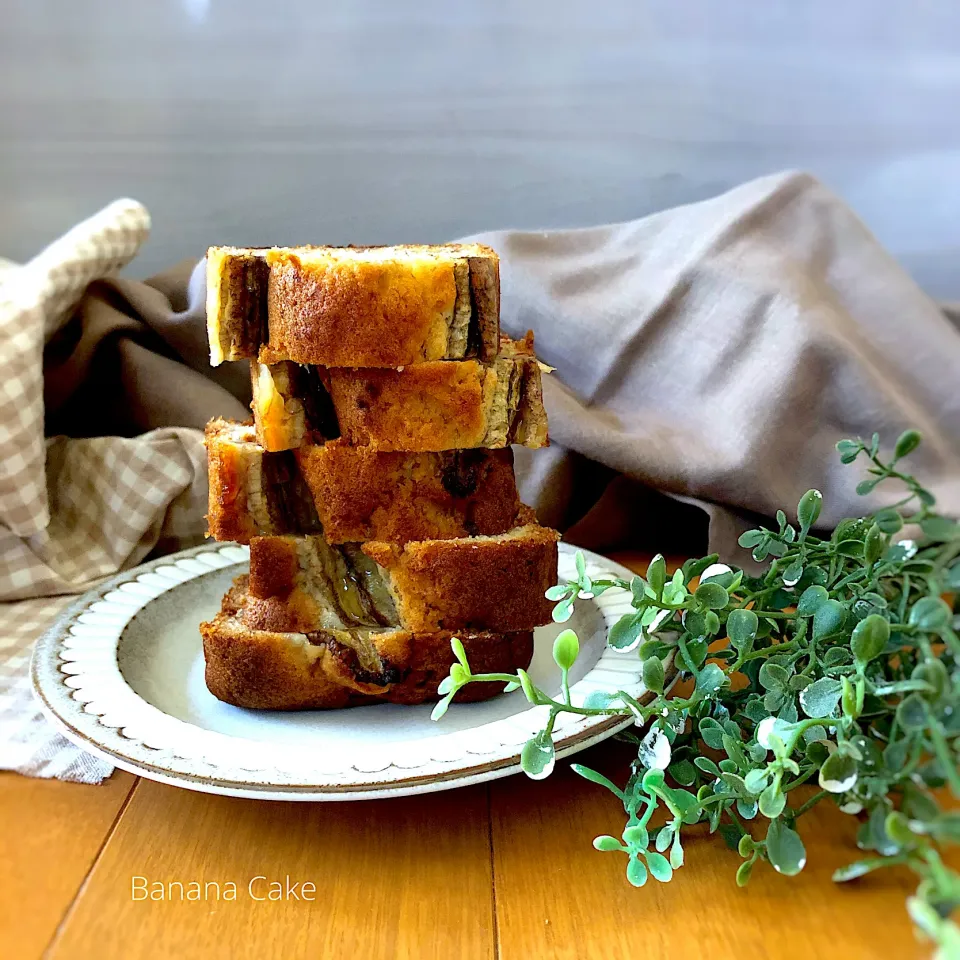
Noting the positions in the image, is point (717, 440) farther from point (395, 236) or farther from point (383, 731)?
point (395, 236)

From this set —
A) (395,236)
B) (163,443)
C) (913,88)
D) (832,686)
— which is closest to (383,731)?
(832,686)

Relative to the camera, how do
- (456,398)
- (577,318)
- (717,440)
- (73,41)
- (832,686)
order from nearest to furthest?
(832,686)
(456,398)
(717,440)
(577,318)
(73,41)

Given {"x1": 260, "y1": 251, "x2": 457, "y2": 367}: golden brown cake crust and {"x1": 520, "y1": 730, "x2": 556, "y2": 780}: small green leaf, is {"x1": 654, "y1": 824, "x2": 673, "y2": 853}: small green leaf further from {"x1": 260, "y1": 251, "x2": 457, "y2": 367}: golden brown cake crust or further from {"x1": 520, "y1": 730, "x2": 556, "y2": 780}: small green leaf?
{"x1": 260, "y1": 251, "x2": 457, "y2": 367}: golden brown cake crust

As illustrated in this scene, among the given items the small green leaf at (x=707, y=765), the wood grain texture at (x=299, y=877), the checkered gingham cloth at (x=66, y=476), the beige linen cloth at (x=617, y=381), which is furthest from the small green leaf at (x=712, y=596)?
the checkered gingham cloth at (x=66, y=476)

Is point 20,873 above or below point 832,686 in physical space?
below

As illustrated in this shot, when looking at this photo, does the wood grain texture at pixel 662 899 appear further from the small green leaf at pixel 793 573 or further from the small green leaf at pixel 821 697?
the small green leaf at pixel 793 573

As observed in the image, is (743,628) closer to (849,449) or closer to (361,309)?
(849,449)

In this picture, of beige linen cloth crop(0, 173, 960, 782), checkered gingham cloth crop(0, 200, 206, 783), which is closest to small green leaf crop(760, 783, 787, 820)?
beige linen cloth crop(0, 173, 960, 782)
